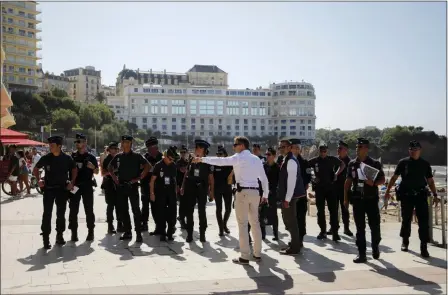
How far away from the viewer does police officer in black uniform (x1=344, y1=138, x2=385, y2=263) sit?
7234mm

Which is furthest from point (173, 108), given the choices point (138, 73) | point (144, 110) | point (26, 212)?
point (26, 212)

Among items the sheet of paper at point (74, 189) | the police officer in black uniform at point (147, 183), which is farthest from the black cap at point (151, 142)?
the sheet of paper at point (74, 189)

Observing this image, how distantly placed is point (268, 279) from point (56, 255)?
3.36m

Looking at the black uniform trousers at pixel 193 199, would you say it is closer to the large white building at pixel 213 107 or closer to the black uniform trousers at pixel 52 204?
the black uniform trousers at pixel 52 204

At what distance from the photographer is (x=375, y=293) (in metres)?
5.64

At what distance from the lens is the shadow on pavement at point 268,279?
5.69 metres

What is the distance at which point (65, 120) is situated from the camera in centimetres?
→ 8206

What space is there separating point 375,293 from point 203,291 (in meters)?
2.02

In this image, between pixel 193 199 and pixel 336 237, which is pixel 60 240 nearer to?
pixel 193 199

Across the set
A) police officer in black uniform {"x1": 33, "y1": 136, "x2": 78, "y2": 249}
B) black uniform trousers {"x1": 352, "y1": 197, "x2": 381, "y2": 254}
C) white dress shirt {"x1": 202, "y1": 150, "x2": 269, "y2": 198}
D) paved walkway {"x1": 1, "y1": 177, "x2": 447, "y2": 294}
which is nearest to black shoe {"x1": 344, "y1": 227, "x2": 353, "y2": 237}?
paved walkway {"x1": 1, "y1": 177, "x2": 447, "y2": 294}

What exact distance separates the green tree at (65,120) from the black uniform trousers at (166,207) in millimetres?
76833

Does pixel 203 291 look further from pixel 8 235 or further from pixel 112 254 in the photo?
pixel 8 235

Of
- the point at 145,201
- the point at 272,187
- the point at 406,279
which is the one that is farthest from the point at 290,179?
the point at 145,201

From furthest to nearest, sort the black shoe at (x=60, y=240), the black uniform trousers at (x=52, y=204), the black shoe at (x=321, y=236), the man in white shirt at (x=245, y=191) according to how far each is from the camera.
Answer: the black shoe at (x=321, y=236)
the black shoe at (x=60, y=240)
the black uniform trousers at (x=52, y=204)
the man in white shirt at (x=245, y=191)
